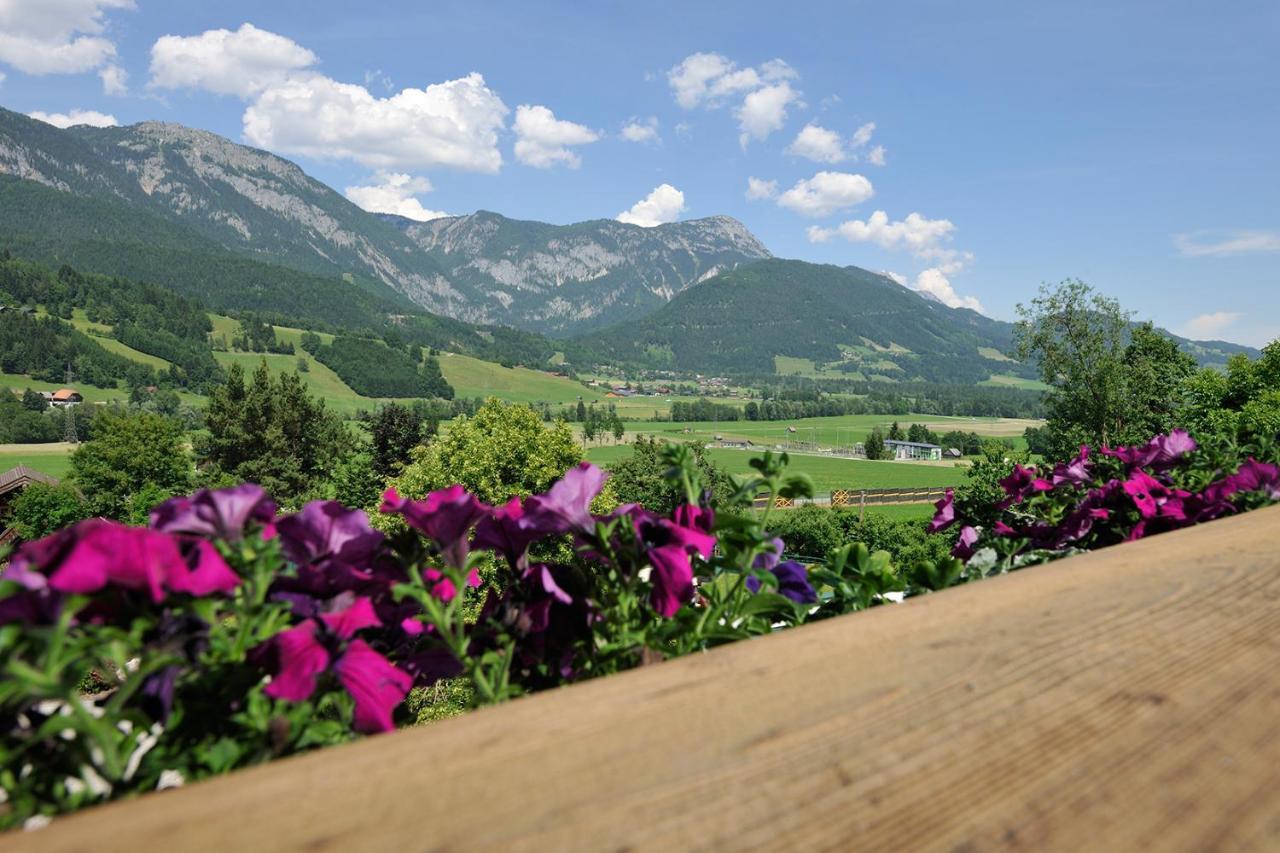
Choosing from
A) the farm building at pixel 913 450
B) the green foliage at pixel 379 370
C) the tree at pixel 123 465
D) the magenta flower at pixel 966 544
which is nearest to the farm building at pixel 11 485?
the tree at pixel 123 465

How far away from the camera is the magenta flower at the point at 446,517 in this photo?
86 centimetres

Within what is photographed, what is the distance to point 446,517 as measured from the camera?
34.2 inches

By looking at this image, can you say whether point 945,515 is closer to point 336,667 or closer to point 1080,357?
point 336,667

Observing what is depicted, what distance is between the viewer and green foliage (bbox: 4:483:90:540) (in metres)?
34.2

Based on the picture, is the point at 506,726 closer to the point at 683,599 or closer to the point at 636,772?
the point at 636,772

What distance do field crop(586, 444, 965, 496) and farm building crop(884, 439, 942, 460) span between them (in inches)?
298

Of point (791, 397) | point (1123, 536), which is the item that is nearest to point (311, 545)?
point (1123, 536)

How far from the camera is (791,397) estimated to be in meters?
165

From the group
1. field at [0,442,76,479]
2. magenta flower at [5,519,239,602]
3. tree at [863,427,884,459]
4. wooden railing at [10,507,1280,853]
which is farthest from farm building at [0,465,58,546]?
tree at [863,427,884,459]

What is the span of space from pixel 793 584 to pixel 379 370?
140991mm

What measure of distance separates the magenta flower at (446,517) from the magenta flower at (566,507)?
0.08 m

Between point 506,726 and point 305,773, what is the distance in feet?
0.45

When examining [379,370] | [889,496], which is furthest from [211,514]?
[379,370]

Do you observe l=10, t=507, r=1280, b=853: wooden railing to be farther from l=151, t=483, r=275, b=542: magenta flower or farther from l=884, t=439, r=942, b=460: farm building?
l=884, t=439, r=942, b=460: farm building
